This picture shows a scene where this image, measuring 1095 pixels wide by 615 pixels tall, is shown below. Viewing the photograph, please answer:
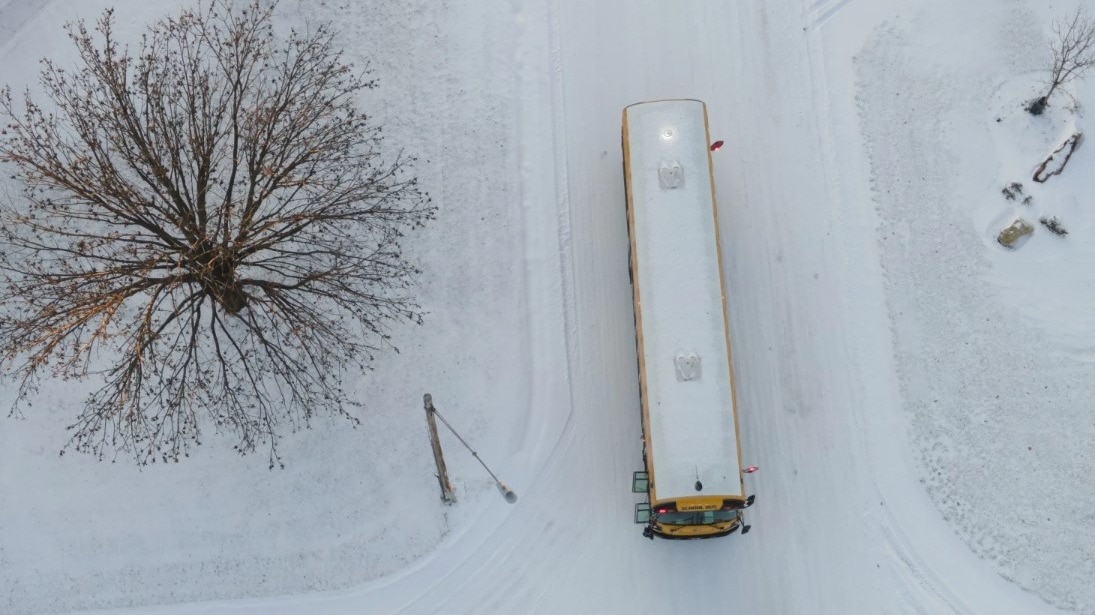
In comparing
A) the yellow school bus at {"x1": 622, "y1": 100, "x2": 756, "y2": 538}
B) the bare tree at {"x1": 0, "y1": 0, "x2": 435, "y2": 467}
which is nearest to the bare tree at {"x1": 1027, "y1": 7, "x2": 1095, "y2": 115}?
the yellow school bus at {"x1": 622, "y1": 100, "x2": 756, "y2": 538}

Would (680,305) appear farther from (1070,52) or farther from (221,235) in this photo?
(1070,52)

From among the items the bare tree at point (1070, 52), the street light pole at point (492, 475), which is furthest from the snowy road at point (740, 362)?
the bare tree at point (1070, 52)

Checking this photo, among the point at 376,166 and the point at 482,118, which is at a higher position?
the point at 482,118

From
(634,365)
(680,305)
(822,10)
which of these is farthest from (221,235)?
(822,10)

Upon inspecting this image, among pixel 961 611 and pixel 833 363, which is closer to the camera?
pixel 961 611

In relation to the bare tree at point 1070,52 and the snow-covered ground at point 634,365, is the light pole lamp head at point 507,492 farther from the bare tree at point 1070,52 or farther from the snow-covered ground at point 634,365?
the bare tree at point 1070,52

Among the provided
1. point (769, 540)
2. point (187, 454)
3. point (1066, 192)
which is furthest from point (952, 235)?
point (187, 454)

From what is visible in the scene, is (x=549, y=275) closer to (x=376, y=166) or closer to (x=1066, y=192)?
(x=376, y=166)

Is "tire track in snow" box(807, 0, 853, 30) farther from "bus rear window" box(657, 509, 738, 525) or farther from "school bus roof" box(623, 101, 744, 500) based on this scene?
"bus rear window" box(657, 509, 738, 525)
